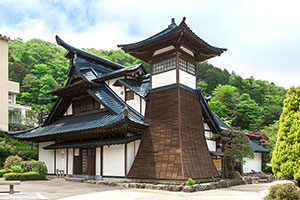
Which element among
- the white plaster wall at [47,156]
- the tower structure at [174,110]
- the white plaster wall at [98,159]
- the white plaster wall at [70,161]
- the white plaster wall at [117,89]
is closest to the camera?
the tower structure at [174,110]

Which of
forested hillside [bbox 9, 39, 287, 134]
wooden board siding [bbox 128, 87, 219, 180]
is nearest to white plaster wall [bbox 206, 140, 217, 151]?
wooden board siding [bbox 128, 87, 219, 180]

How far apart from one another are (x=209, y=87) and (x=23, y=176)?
4219 cm

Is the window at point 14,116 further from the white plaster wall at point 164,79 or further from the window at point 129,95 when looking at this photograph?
the white plaster wall at point 164,79

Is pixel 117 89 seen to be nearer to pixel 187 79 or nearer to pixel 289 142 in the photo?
pixel 187 79

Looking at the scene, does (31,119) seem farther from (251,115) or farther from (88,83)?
(251,115)

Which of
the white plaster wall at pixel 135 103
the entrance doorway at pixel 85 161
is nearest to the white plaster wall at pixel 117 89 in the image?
the white plaster wall at pixel 135 103

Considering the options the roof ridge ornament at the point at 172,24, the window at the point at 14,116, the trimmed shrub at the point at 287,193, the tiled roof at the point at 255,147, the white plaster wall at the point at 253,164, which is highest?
the roof ridge ornament at the point at 172,24

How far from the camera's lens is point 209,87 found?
2137 inches

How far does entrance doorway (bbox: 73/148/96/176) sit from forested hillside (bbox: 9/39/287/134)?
22197 mm

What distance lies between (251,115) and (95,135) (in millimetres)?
33990

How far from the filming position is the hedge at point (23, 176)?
16766mm

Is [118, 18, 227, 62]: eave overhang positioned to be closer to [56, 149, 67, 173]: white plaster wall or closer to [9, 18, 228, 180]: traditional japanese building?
[9, 18, 228, 180]: traditional japanese building

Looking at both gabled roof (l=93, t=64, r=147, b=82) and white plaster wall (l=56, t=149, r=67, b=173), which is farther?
white plaster wall (l=56, t=149, r=67, b=173)

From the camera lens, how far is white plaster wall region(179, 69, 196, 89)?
1609 cm
